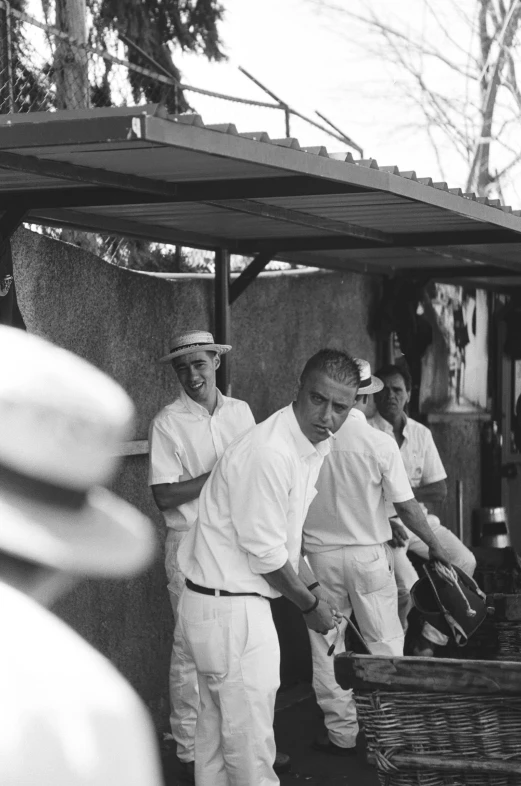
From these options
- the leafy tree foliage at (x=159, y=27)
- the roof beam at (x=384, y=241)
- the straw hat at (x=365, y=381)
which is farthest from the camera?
the leafy tree foliage at (x=159, y=27)

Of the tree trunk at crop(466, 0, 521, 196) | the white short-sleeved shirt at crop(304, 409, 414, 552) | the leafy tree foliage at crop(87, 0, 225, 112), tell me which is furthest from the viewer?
the tree trunk at crop(466, 0, 521, 196)

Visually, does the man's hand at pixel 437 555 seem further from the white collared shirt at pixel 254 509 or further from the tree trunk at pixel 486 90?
the tree trunk at pixel 486 90

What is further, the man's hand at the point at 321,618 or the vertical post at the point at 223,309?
the vertical post at the point at 223,309

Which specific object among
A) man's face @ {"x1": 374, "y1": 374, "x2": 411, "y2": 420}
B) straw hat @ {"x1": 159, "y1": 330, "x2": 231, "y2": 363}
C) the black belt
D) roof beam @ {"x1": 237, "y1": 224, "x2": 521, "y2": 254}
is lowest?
the black belt

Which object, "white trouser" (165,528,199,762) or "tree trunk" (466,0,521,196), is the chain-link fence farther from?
"tree trunk" (466,0,521,196)

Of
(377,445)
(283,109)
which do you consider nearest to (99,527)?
(377,445)

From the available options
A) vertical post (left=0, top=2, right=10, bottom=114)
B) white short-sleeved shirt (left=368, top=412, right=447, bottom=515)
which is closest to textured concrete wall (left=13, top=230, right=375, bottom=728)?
white short-sleeved shirt (left=368, top=412, right=447, bottom=515)

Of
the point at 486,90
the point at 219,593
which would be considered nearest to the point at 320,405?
the point at 219,593

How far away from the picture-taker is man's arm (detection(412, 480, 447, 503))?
7.40 metres

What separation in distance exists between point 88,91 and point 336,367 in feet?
20.4

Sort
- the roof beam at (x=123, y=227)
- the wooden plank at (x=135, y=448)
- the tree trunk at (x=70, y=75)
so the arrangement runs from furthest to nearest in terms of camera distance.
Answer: the tree trunk at (x=70, y=75) < the wooden plank at (x=135, y=448) < the roof beam at (x=123, y=227)

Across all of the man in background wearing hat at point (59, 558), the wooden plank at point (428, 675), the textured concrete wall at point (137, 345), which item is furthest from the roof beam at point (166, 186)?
the wooden plank at point (428, 675)

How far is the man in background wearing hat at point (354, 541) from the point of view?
5723 millimetres

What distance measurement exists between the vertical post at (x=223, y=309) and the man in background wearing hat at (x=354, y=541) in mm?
1058
